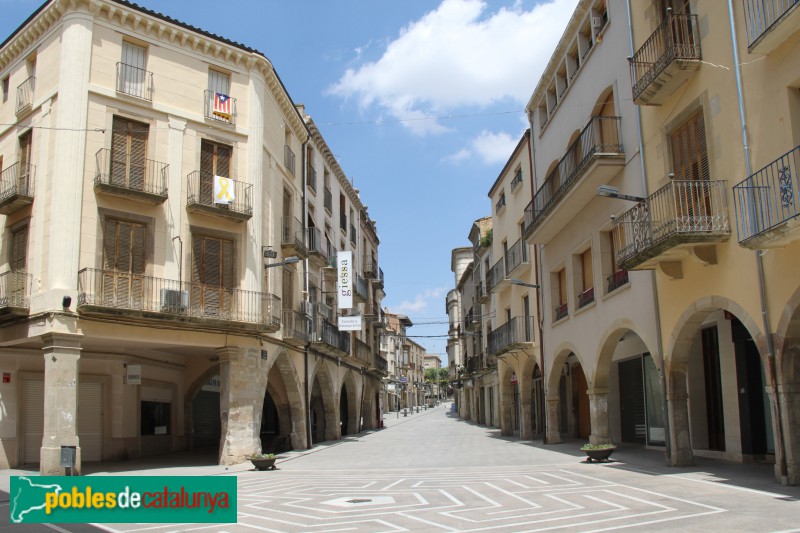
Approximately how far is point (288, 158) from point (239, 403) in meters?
10.6

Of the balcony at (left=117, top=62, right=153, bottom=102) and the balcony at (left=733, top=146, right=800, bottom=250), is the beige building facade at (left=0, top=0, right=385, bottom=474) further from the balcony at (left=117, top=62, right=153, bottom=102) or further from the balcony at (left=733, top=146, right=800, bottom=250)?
the balcony at (left=733, top=146, right=800, bottom=250)

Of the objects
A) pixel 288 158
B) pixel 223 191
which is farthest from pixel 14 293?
pixel 288 158

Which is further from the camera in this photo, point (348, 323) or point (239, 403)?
point (348, 323)

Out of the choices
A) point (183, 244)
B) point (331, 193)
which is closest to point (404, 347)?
point (331, 193)

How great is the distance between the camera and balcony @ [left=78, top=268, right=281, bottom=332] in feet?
64.0

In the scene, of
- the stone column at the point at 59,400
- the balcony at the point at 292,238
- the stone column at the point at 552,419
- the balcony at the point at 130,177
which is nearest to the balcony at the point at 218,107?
the balcony at the point at 130,177

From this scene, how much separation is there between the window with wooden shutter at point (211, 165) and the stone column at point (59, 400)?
6071mm

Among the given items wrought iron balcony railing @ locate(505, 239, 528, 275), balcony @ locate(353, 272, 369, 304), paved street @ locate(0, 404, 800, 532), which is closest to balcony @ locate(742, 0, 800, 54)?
paved street @ locate(0, 404, 800, 532)

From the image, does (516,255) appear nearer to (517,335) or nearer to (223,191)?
(517,335)

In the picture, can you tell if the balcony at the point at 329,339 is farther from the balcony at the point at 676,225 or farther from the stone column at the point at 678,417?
the balcony at the point at 676,225

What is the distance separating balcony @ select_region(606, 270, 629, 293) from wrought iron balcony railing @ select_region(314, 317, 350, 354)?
13.5 metres

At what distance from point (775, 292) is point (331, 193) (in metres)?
27.6

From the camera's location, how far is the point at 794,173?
11.0 metres

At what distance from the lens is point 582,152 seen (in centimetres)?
2059
